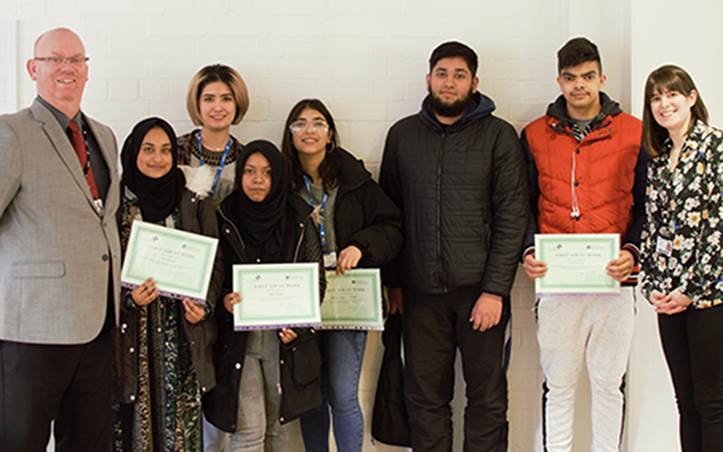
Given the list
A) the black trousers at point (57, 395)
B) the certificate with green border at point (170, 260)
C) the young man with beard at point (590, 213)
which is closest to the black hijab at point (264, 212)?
the certificate with green border at point (170, 260)

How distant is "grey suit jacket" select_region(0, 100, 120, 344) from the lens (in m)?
2.11

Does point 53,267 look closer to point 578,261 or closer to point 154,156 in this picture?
point 154,156

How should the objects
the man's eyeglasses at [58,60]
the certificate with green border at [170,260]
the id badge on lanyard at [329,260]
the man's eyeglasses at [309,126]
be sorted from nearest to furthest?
the man's eyeglasses at [58,60] → the certificate with green border at [170,260] → the id badge on lanyard at [329,260] → the man's eyeglasses at [309,126]

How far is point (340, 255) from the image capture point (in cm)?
277

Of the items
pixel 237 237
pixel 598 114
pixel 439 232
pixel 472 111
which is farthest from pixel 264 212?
pixel 598 114

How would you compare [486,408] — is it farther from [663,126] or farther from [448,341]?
[663,126]

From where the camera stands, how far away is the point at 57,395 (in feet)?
7.15

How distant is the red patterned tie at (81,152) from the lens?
2.29m

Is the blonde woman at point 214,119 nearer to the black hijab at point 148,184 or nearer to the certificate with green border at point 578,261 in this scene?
the black hijab at point 148,184

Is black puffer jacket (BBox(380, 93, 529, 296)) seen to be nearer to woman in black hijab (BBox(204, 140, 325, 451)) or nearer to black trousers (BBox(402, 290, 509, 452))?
black trousers (BBox(402, 290, 509, 452))

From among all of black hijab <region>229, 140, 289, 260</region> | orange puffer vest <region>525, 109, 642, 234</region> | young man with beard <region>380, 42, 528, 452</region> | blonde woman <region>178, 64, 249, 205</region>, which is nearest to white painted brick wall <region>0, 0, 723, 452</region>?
blonde woman <region>178, 64, 249, 205</region>

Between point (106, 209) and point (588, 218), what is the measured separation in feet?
6.34

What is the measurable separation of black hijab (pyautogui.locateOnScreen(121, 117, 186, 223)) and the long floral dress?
0.13 ft

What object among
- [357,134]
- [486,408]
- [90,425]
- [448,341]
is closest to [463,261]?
[448,341]
